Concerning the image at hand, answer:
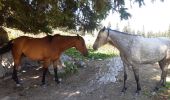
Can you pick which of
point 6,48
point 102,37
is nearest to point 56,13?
point 102,37

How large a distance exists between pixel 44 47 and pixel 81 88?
5.12 feet

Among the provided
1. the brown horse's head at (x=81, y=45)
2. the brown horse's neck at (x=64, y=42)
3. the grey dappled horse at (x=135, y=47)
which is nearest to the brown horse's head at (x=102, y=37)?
the grey dappled horse at (x=135, y=47)

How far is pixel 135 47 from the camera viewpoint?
9.00 metres

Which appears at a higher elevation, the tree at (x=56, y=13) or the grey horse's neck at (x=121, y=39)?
the tree at (x=56, y=13)

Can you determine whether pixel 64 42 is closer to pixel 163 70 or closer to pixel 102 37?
pixel 102 37

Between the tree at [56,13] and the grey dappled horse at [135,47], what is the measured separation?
52 centimetres

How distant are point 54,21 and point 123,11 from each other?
5.85 ft

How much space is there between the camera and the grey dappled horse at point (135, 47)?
899 cm

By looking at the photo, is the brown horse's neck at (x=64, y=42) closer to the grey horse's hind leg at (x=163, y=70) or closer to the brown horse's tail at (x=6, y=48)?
the brown horse's tail at (x=6, y=48)

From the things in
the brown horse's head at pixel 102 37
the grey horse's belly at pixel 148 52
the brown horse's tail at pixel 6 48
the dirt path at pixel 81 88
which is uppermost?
the brown horse's head at pixel 102 37

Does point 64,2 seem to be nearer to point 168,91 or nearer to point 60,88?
point 60,88

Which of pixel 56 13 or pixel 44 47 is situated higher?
pixel 56 13

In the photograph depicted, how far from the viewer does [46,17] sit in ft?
31.0

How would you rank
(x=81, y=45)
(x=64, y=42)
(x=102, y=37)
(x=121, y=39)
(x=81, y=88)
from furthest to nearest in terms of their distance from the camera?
1. (x=64, y=42)
2. (x=81, y=45)
3. (x=81, y=88)
4. (x=121, y=39)
5. (x=102, y=37)
